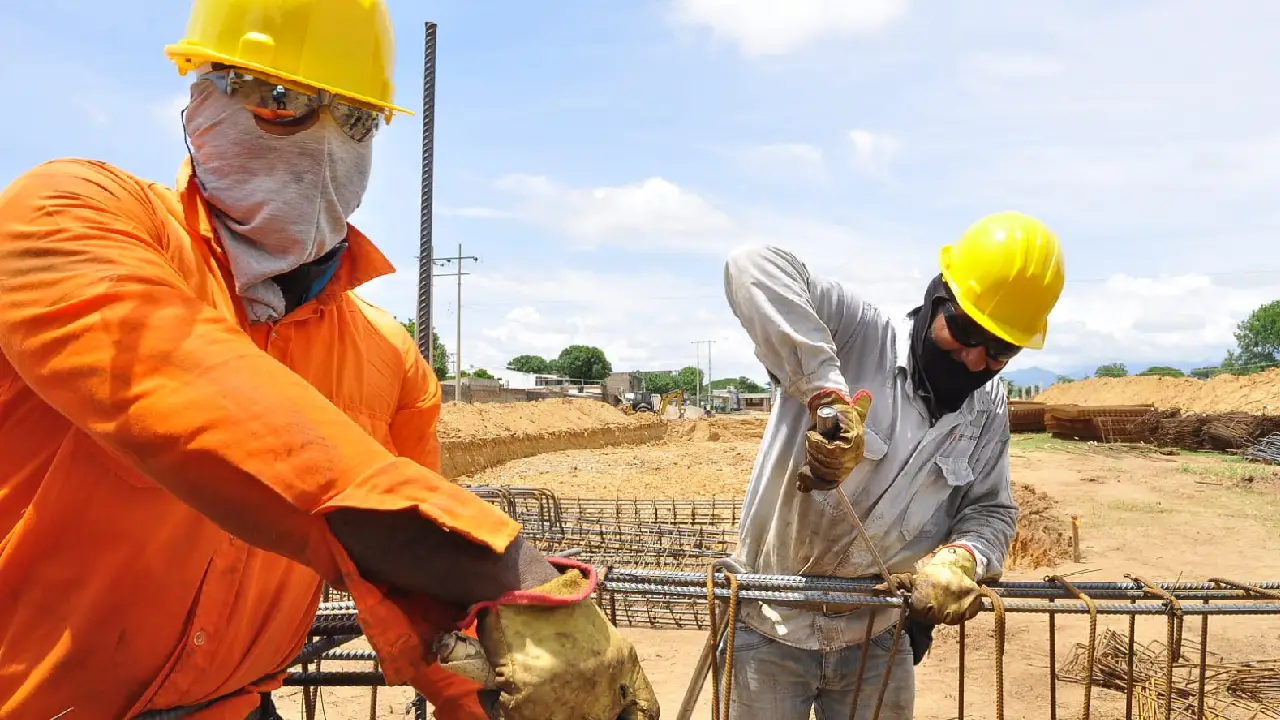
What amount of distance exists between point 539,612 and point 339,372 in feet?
2.94

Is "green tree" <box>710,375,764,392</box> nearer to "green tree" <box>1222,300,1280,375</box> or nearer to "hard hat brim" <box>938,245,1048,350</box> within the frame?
"green tree" <box>1222,300,1280,375</box>

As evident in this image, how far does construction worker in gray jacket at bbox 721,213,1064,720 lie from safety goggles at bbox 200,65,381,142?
1.47 metres

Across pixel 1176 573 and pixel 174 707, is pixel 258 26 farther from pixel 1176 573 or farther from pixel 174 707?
pixel 1176 573

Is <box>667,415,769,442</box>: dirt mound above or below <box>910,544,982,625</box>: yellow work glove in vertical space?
below

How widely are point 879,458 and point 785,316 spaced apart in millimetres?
582

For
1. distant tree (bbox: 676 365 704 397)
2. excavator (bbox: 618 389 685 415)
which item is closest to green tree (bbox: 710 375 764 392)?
distant tree (bbox: 676 365 704 397)

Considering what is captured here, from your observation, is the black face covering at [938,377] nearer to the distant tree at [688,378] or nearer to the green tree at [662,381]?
the green tree at [662,381]

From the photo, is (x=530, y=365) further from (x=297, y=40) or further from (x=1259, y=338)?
(x=297, y=40)

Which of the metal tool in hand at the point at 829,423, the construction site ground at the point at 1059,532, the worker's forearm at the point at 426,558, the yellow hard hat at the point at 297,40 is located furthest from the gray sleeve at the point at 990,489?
the construction site ground at the point at 1059,532

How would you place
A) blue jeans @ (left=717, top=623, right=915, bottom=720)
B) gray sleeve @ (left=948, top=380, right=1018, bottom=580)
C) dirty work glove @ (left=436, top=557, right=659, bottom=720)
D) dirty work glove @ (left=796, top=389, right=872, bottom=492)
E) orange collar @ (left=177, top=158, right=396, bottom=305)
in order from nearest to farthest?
dirty work glove @ (left=436, top=557, right=659, bottom=720)
orange collar @ (left=177, top=158, right=396, bottom=305)
dirty work glove @ (left=796, top=389, right=872, bottom=492)
blue jeans @ (left=717, top=623, right=915, bottom=720)
gray sleeve @ (left=948, top=380, right=1018, bottom=580)

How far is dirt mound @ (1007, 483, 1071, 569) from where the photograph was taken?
10641 mm

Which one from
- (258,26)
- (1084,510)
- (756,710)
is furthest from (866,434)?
(1084,510)

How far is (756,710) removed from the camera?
9.14 feet

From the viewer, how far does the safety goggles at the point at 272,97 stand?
148cm
